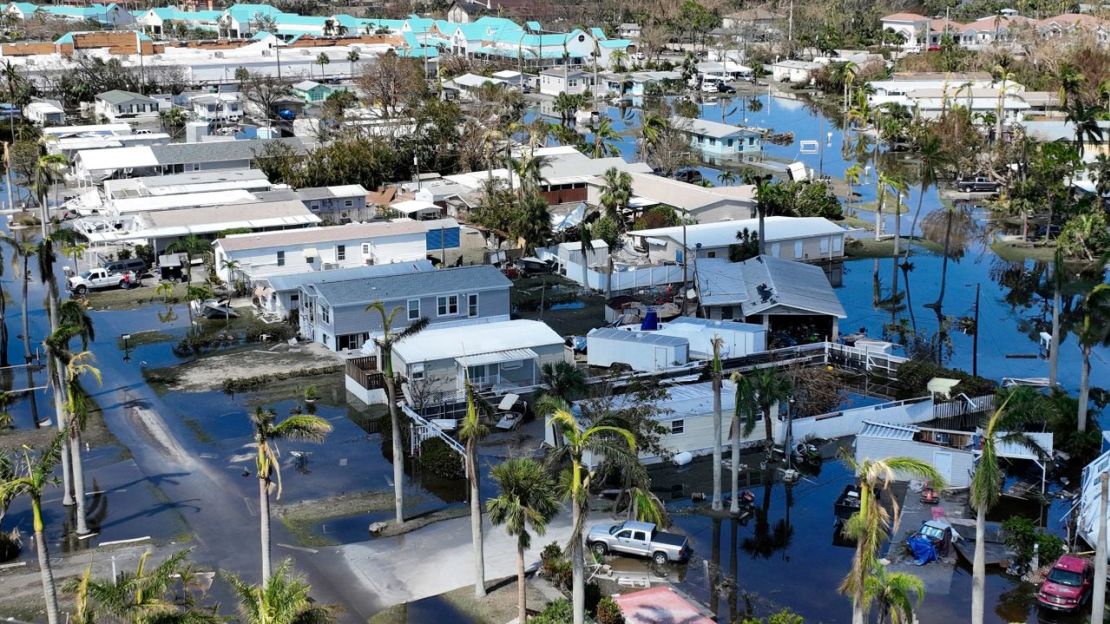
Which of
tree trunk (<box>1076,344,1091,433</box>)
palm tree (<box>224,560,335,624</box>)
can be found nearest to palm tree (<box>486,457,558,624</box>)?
palm tree (<box>224,560,335,624</box>)

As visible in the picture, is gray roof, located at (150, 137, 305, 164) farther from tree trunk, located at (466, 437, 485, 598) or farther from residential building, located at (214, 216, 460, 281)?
tree trunk, located at (466, 437, 485, 598)

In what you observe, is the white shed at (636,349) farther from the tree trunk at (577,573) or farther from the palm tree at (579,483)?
the tree trunk at (577,573)

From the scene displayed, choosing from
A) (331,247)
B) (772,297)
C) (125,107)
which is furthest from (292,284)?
(125,107)

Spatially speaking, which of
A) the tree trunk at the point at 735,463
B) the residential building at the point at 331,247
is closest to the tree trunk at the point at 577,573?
the tree trunk at the point at 735,463

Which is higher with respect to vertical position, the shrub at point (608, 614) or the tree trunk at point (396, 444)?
the tree trunk at point (396, 444)

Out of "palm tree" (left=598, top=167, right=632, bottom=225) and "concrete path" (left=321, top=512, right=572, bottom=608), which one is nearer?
"concrete path" (left=321, top=512, right=572, bottom=608)

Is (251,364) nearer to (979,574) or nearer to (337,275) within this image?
(337,275)

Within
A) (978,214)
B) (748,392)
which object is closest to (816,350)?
(748,392)
